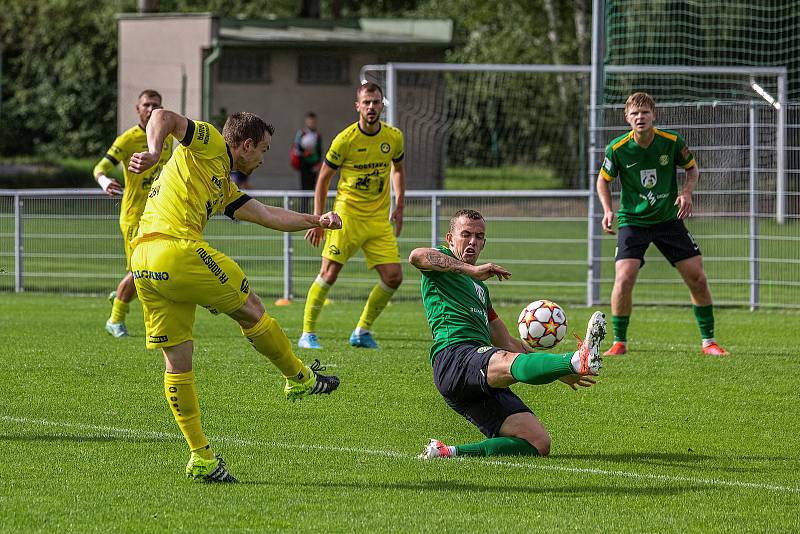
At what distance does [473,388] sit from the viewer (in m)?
7.00

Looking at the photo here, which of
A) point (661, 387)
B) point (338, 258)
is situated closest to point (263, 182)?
point (338, 258)

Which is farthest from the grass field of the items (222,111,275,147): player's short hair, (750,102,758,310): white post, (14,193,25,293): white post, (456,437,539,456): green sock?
(14,193,25,293): white post

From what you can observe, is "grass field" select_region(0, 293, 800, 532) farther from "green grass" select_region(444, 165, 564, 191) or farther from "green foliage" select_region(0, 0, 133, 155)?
"green foliage" select_region(0, 0, 133, 155)

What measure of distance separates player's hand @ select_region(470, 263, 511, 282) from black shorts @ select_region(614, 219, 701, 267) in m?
4.94

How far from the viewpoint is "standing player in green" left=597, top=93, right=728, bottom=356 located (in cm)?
1134

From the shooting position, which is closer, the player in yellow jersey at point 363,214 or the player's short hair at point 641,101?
A: the player's short hair at point 641,101

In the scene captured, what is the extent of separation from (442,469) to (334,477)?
0.60 m

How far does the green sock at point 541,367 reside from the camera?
21.0ft

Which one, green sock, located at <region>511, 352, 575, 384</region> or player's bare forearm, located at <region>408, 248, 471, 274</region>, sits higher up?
player's bare forearm, located at <region>408, 248, 471, 274</region>

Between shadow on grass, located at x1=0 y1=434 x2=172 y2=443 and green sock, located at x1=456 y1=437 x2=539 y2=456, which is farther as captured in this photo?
shadow on grass, located at x1=0 y1=434 x2=172 y2=443

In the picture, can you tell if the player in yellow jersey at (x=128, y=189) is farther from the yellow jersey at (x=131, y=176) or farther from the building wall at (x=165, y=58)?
the building wall at (x=165, y=58)

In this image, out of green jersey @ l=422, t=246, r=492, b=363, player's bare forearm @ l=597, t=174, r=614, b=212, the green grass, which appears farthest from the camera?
the green grass

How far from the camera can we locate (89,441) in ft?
24.4

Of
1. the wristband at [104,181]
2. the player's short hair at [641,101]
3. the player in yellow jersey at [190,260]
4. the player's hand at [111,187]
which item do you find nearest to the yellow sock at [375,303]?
the player's hand at [111,187]
